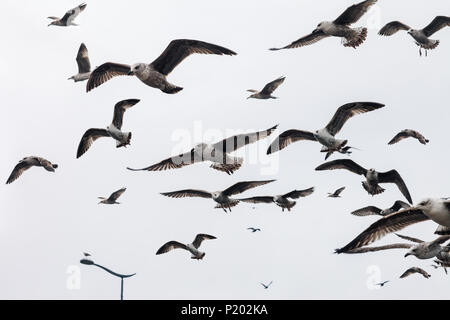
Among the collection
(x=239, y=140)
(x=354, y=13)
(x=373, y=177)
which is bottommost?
(x=373, y=177)

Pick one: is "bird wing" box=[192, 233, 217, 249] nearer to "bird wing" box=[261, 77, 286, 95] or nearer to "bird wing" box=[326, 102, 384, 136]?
"bird wing" box=[261, 77, 286, 95]

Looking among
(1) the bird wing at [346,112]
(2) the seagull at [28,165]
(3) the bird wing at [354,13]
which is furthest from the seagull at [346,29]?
(2) the seagull at [28,165]

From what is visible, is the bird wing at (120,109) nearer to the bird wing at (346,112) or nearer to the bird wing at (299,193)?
the bird wing at (346,112)

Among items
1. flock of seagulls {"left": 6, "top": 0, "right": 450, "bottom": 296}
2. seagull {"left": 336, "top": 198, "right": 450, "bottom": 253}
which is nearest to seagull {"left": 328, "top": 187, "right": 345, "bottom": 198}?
flock of seagulls {"left": 6, "top": 0, "right": 450, "bottom": 296}

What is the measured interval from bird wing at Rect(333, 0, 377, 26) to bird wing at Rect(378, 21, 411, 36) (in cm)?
648

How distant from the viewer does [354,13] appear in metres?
21.7

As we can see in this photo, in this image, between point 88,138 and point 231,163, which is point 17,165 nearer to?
point 88,138

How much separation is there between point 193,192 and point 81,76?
22.8 feet

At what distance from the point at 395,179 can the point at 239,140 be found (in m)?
6.24

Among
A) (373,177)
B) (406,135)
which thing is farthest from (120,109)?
(406,135)

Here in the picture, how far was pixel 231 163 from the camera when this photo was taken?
21469mm

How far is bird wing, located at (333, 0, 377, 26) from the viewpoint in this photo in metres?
21.3

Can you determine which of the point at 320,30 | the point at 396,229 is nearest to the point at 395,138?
the point at 320,30

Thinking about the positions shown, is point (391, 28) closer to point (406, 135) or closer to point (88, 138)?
point (406, 135)
